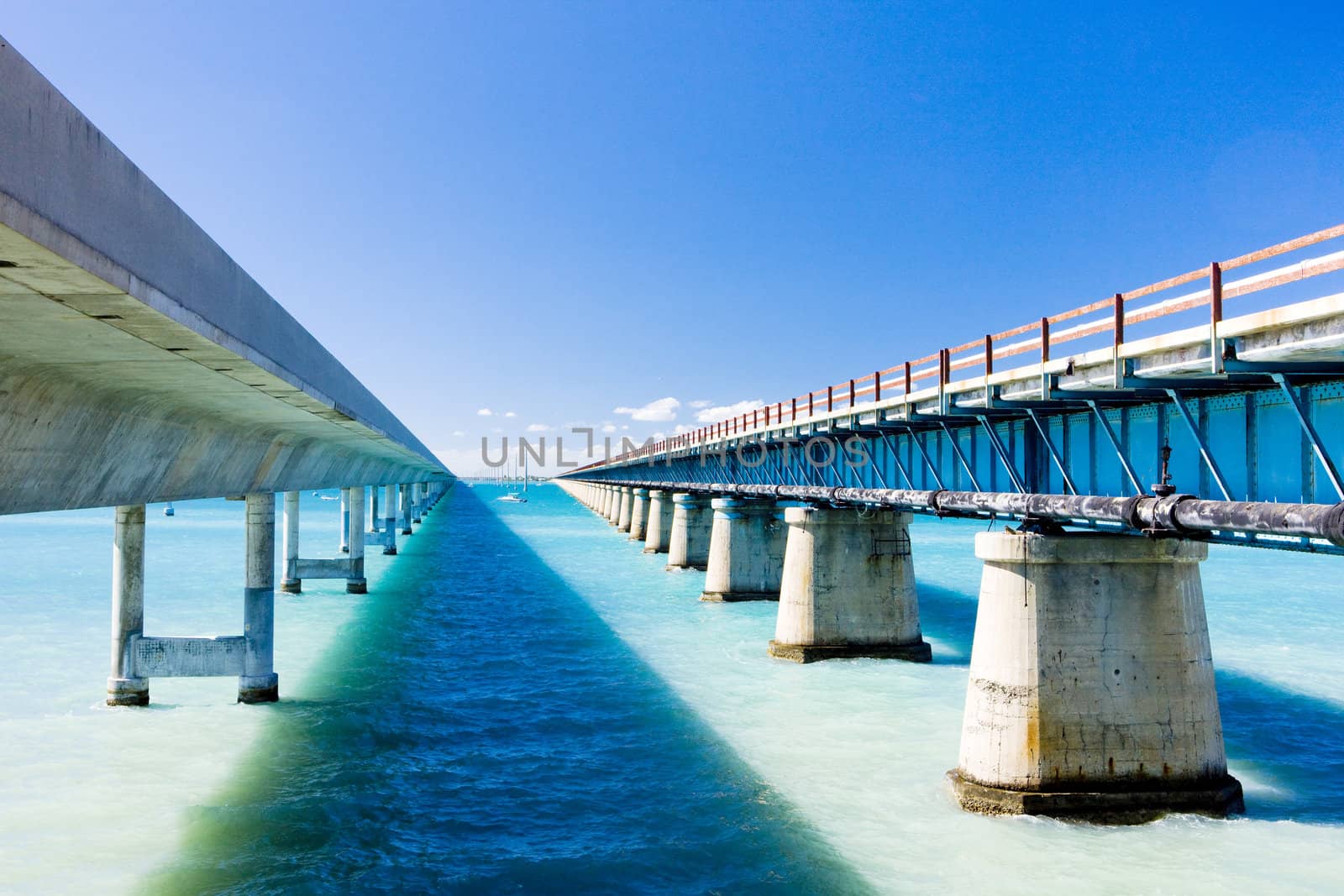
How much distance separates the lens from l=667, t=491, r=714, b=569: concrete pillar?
177ft

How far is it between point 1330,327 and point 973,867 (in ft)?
26.0

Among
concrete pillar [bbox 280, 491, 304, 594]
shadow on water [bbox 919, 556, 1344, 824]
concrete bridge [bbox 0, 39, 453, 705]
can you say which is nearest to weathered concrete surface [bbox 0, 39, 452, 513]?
concrete bridge [bbox 0, 39, 453, 705]

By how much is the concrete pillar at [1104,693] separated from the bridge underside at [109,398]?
11.3 metres

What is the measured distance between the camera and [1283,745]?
1889 centimetres

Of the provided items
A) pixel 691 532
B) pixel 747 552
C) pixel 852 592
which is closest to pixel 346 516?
pixel 691 532

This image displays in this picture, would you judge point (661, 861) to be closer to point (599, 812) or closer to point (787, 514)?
point (599, 812)

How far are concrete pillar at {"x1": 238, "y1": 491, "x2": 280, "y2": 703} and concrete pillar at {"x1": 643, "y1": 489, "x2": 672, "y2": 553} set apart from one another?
44.1m

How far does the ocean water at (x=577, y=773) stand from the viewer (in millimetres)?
13000

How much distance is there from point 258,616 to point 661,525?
4658cm

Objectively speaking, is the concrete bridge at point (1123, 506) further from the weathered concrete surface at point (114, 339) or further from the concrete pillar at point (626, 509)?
the concrete pillar at point (626, 509)

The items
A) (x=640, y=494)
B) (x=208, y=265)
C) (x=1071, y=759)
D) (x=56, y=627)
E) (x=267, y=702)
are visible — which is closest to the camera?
(x=208, y=265)

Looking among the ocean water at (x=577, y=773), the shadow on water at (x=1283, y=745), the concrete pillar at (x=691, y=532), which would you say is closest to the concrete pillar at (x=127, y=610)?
the ocean water at (x=577, y=773)

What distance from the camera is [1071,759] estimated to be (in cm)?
1455

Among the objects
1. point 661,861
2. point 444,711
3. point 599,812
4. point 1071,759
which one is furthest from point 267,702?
point 1071,759
